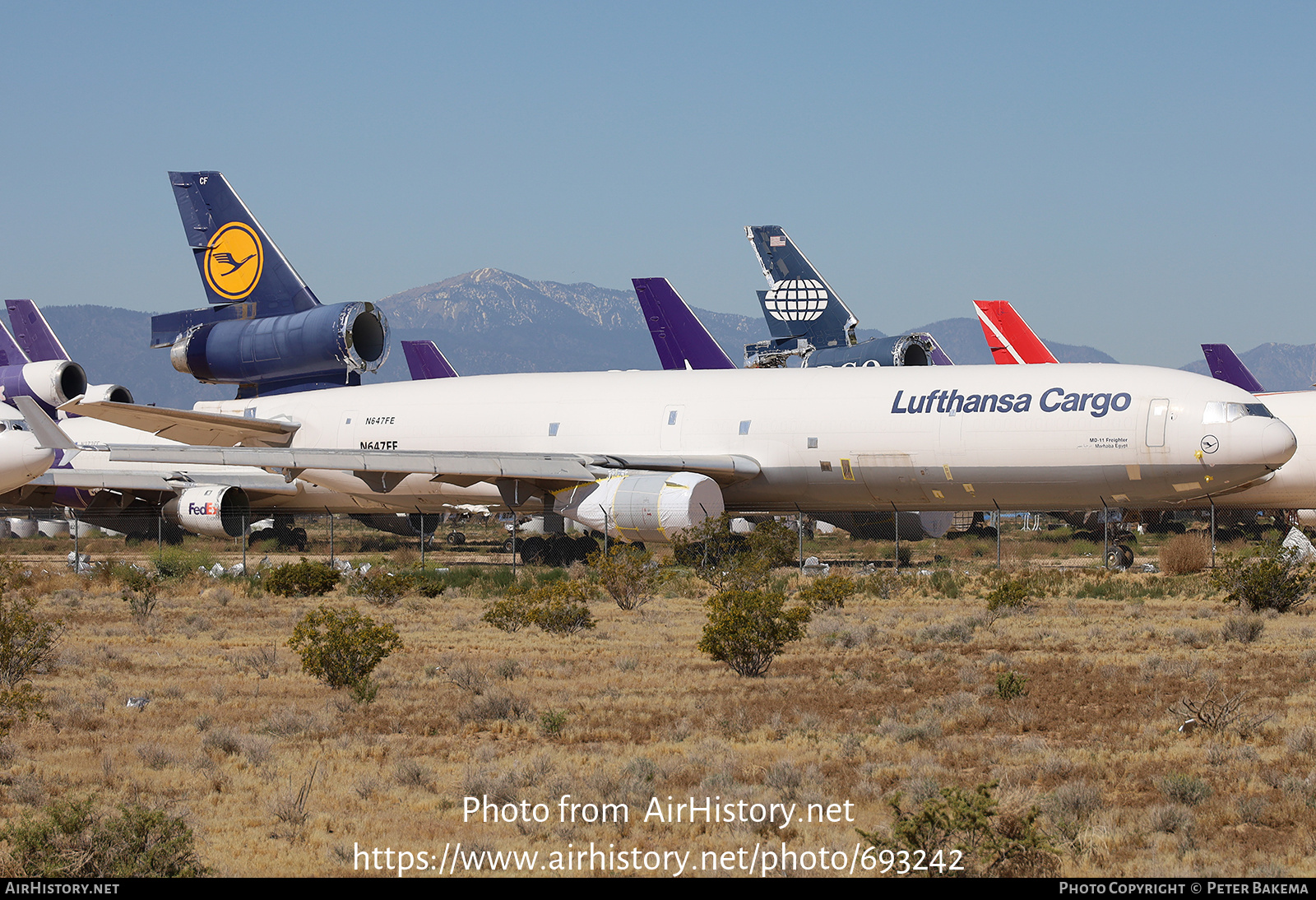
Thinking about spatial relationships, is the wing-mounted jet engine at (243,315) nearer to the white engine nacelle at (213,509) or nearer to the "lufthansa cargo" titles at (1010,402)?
the white engine nacelle at (213,509)

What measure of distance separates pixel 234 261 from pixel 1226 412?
28089 millimetres

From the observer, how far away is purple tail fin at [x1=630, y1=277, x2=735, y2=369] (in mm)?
45781

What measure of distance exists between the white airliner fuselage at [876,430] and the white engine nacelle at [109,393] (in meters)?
9.08

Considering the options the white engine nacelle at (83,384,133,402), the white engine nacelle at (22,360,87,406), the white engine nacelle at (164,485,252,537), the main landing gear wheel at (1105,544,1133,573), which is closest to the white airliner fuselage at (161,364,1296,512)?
the main landing gear wheel at (1105,544,1133,573)

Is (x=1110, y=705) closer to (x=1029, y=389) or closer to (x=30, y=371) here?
(x=1029, y=389)

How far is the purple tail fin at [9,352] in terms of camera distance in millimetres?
48125

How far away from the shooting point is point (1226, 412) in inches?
1035

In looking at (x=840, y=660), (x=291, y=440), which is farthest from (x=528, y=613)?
(x=291, y=440)

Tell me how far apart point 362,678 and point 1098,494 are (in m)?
18.0

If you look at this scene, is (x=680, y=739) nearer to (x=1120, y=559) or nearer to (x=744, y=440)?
(x=744, y=440)

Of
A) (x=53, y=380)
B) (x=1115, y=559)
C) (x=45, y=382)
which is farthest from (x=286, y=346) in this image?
(x=1115, y=559)

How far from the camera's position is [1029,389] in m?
28.2

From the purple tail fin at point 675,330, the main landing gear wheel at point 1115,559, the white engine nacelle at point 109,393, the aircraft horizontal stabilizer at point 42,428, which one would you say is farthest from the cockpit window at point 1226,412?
the white engine nacelle at point 109,393

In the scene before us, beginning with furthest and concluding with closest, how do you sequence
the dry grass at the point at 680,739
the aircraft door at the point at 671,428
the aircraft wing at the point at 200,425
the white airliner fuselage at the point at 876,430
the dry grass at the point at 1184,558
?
the aircraft wing at the point at 200,425, the aircraft door at the point at 671,428, the dry grass at the point at 1184,558, the white airliner fuselage at the point at 876,430, the dry grass at the point at 680,739
